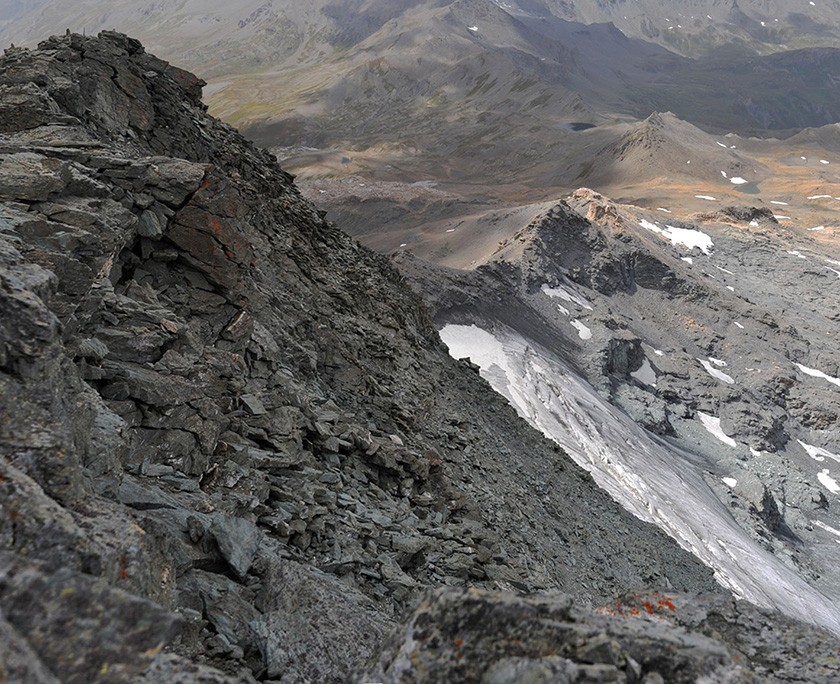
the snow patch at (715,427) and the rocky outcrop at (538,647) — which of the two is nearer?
the rocky outcrop at (538,647)

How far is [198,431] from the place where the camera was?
436 inches

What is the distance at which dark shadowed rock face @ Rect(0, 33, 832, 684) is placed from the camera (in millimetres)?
5777

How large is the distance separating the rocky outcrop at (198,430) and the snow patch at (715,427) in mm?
41001

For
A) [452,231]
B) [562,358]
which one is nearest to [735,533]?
[562,358]

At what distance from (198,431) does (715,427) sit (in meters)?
60.5

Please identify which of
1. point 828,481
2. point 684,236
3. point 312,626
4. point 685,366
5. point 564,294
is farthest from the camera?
point 684,236

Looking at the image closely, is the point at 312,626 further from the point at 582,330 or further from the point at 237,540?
the point at 582,330

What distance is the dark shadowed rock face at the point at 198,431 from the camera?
19.0 ft

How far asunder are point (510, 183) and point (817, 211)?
213 feet

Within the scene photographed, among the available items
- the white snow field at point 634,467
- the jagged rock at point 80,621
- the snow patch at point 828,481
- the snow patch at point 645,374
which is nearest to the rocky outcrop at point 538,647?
the jagged rock at point 80,621

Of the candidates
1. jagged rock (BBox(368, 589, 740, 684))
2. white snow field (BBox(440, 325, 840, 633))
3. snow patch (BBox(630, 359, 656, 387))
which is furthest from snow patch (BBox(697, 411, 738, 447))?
jagged rock (BBox(368, 589, 740, 684))

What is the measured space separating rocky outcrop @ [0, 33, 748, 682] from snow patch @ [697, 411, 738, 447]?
1614 inches

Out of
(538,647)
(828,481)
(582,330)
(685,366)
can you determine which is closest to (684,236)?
(685,366)

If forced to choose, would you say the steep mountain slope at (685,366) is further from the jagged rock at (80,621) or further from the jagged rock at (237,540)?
the jagged rock at (80,621)
